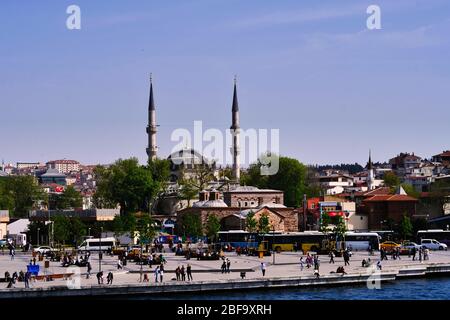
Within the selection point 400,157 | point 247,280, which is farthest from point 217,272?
point 400,157

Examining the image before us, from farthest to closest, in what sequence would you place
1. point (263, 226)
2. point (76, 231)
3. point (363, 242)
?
point (76, 231)
point (263, 226)
point (363, 242)

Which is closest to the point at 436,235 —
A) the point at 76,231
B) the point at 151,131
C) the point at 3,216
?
the point at 76,231

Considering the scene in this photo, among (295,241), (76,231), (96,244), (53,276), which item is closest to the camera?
(53,276)

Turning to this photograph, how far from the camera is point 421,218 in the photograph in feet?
205

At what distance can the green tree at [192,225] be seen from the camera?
200 ft

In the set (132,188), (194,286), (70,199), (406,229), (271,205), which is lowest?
(194,286)

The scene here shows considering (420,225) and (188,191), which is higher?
(188,191)

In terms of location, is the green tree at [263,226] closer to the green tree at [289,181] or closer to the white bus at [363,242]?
the white bus at [363,242]

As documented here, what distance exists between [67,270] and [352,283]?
34.2ft

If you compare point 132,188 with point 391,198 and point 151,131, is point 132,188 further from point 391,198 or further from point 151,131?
point 391,198

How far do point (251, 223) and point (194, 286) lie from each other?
27.0 meters

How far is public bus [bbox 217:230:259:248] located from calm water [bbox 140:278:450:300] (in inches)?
724

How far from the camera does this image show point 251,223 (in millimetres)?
56625
